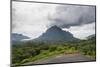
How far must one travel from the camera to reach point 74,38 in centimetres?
289

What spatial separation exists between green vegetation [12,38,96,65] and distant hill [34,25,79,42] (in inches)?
2.1

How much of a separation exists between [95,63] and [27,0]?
129 centimetres

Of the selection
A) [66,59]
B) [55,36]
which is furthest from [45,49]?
[66,59]

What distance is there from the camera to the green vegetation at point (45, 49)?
260cm

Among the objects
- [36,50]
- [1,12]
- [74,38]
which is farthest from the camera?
[74,38]

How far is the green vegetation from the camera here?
2.60 meters

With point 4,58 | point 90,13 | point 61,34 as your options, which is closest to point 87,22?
point 90,13

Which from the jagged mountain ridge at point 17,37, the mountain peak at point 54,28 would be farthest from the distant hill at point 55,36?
the jagged mountain ridge at point 17,37

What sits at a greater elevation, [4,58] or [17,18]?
[17,18]

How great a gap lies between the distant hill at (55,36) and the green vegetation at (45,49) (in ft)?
0.18

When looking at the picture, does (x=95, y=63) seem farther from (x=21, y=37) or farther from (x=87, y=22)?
(x=21, y=37)

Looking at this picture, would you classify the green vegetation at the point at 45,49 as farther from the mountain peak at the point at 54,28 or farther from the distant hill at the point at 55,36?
the mountain peak at the point at 54,28

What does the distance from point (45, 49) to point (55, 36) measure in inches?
8.6

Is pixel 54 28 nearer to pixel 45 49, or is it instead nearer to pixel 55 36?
pixel 55 36
